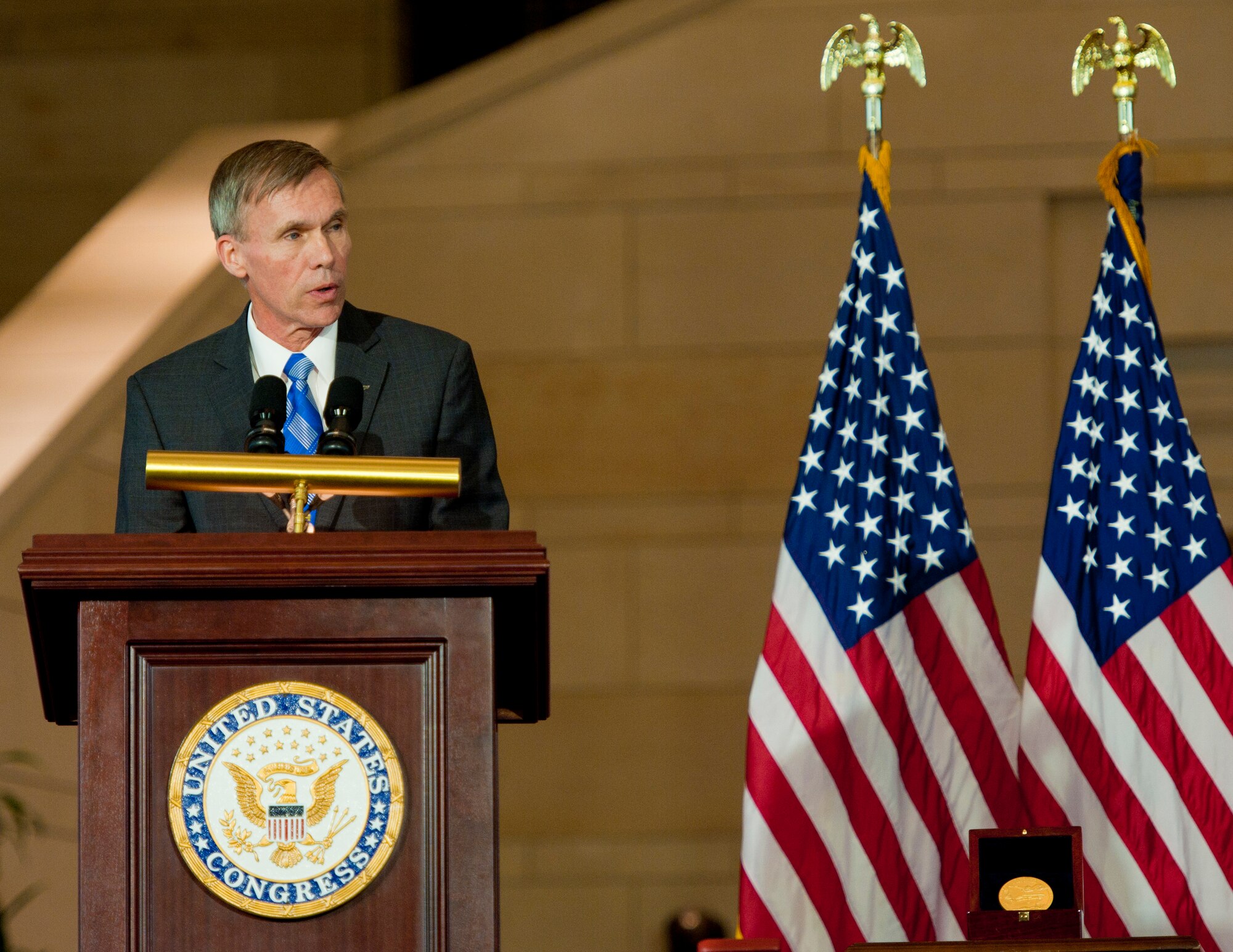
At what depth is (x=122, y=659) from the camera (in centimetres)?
242

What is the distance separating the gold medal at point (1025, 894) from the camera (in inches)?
121

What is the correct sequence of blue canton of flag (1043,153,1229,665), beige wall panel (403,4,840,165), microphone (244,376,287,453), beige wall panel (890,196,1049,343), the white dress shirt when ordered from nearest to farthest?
microphone (244,376,287,453) → the white dress shirt → blue canton of flag (1043,153,1229,665) → beige wall panel (890,196,1049,343) → beige wall panel (403,4,840,165)

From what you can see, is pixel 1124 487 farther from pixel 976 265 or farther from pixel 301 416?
pixel 301 416

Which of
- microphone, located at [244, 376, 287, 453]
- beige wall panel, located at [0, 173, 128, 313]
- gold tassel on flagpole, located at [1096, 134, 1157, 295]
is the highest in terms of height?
Result: beige wall panel, located at [0, 173, 128, 313]

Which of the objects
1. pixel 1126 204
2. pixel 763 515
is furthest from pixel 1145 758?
pixel 763 515

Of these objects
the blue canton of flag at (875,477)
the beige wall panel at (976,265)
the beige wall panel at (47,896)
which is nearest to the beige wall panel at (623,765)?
the beige wall panel at (976,265)

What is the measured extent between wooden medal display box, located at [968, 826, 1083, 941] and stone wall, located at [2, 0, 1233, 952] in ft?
10.5

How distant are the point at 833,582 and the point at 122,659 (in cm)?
249

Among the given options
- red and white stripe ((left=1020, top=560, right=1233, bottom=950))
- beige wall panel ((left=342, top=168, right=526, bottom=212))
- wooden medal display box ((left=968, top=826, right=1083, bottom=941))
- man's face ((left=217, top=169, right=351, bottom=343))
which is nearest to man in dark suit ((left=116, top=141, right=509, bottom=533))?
man's face ((left=217, top=169, right=351, bottom=343))

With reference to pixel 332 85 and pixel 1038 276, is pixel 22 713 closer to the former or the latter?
pixel 1038 276

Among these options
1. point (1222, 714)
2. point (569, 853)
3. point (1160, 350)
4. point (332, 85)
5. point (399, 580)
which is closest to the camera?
point (399, 580)

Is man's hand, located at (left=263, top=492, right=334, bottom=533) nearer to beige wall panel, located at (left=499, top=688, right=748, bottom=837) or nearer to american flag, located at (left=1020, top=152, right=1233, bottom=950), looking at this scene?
american flag, located at (left=1020, top=152, right=1233, bottom=950)

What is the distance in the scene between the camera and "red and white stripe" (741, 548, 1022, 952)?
4.44 meters

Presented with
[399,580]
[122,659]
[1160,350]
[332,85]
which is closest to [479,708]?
[399,580]
